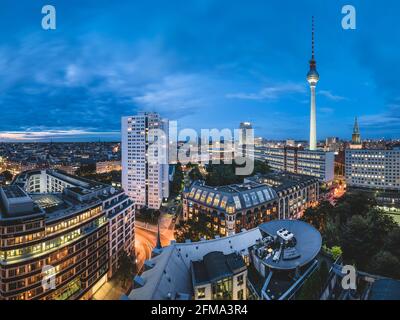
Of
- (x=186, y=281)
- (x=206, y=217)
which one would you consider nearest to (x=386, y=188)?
(x=206, y=217)

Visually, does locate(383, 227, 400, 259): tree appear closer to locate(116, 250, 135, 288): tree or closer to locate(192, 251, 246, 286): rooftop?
locate(192, 251, 246, 286): rooftop

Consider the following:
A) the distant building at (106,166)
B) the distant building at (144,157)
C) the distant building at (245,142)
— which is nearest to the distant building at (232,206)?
the distant building at (144,157)

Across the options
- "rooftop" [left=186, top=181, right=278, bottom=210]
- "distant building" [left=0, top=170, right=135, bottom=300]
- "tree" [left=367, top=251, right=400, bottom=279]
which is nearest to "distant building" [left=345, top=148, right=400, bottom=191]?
"rooftop" [left=186, top=181, right=278, bottom=210]

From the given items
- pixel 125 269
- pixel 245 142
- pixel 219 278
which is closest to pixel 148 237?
pixel 125 269

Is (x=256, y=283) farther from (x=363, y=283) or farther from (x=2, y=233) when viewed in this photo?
(x=2, y=233)

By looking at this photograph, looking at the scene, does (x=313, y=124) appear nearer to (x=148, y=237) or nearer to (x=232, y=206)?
(x=232, y=206)
